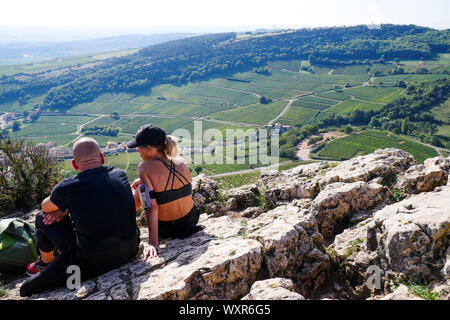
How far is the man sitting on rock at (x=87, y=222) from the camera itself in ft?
13.0

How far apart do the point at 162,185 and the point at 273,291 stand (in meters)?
2.58

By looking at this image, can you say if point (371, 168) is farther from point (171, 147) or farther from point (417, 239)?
point (171, 147)

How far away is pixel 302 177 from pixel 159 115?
109 metres

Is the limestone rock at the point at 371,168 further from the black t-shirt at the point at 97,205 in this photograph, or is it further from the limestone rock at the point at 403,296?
the black t-shirt at the point at 97,205

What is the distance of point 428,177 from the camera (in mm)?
5992

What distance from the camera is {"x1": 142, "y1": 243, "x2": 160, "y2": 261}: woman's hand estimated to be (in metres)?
4.55

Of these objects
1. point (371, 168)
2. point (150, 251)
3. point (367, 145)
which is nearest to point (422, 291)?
point (150, 251)

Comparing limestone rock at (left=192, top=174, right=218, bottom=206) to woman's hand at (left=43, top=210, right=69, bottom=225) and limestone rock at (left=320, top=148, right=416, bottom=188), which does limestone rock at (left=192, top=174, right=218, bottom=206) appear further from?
woman's hand at (left=43, top=210, right=69, bottom=225)

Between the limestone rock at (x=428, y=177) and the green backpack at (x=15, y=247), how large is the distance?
745cm

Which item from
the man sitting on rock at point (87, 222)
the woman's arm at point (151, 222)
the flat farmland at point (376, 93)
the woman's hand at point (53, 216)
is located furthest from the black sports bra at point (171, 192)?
the flat farmland at point (376, 93)

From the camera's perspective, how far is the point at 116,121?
11250cm

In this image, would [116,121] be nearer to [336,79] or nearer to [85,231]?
[336,79]

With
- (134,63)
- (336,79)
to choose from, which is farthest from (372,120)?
(134,63)

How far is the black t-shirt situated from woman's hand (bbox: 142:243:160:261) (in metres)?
0.50
